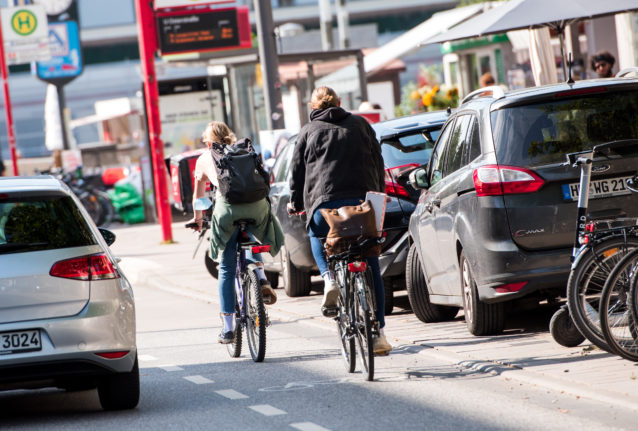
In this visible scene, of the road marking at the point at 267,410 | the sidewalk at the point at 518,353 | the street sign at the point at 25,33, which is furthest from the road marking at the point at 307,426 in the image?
the street sign at the point at 25,33

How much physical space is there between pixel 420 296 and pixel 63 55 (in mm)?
28879

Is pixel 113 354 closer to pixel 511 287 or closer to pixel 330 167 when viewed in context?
pixel 330 167

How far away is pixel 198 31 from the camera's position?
23.7m

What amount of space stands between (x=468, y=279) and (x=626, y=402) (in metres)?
2.54

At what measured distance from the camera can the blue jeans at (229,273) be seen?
9508mm

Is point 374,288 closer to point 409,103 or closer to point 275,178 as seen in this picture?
point 275,178

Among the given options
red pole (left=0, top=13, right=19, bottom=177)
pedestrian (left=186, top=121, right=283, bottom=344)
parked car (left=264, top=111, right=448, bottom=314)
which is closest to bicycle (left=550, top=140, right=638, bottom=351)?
pedestrian (left=186, top=121, right=283, bottom=344)

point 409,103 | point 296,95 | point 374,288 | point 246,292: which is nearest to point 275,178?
point 246,292


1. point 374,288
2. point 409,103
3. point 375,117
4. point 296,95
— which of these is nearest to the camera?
Answer: point 374,288

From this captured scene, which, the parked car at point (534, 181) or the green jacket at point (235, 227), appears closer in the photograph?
the parked car at point (534, 181)

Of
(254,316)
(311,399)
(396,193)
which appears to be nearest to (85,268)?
(311,399)

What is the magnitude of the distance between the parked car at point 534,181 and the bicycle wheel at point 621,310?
104cm

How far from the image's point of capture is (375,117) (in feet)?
67.4

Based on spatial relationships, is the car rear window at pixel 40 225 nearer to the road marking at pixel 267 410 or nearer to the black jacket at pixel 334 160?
the road marking at pixel 267 410
